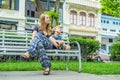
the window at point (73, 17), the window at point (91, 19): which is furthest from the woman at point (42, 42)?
the window at point (91, 19)

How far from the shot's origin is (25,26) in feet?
108

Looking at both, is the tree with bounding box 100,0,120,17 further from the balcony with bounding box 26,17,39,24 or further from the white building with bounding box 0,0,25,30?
the balcony with bounding box 26,17,39,24

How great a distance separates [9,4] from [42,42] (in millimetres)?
26474

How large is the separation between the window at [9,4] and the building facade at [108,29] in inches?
623

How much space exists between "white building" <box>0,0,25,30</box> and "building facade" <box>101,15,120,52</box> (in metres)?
15.4

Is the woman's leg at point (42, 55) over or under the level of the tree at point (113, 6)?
under

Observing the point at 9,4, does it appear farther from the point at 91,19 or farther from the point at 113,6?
the point at 113,6

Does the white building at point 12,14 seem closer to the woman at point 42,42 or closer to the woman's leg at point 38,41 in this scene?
the woman at point 42,42

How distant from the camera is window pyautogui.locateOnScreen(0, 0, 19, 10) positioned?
31594mm

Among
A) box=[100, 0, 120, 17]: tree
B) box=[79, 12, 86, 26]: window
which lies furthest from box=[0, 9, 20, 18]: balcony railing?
box=[100, 0, 120, 17]: tree

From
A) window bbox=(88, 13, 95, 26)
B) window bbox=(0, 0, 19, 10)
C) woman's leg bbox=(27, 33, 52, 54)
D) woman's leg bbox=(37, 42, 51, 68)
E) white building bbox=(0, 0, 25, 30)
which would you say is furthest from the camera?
window bbox=(88, 13, 95, 26)

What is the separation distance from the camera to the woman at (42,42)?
6375 millimetres

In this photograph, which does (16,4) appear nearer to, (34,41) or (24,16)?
(24,16)

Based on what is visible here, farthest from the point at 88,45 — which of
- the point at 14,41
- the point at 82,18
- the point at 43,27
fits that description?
the point at 82,18
